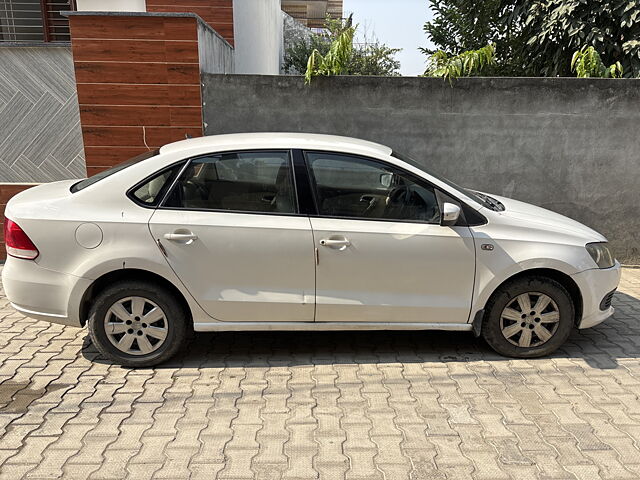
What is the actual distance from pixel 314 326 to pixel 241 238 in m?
0.83

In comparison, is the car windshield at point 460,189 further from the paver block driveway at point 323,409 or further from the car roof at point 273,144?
the paver block driveway at point 323,409

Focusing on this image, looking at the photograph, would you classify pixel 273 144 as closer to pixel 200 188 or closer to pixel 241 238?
pixel 200 188

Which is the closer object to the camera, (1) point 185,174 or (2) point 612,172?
(1) point 185,174

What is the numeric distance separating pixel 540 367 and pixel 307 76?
12.7 feet

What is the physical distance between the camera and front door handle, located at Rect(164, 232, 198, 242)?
3473 millimetres

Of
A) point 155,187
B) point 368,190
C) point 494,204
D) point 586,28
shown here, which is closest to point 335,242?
point 368,190

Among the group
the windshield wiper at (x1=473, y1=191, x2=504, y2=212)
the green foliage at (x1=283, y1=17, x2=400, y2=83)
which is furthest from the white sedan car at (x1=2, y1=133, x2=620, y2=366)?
the green foliage at (x1=283, y1=17, x2=400, y2=83)

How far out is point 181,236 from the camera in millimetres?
3475

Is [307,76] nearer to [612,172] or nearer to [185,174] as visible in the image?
[185,174]

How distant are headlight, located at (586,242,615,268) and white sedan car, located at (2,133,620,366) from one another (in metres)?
0.02

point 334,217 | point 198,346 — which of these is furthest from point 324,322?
point 198,346

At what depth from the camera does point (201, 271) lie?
139 inches

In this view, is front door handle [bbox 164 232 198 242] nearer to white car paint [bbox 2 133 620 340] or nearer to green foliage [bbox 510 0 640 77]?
white car paint [bbox 2 133 620 340]

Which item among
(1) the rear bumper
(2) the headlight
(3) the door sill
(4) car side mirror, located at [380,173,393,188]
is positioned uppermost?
(4) car side mirror, located at [380,173,393,188]
